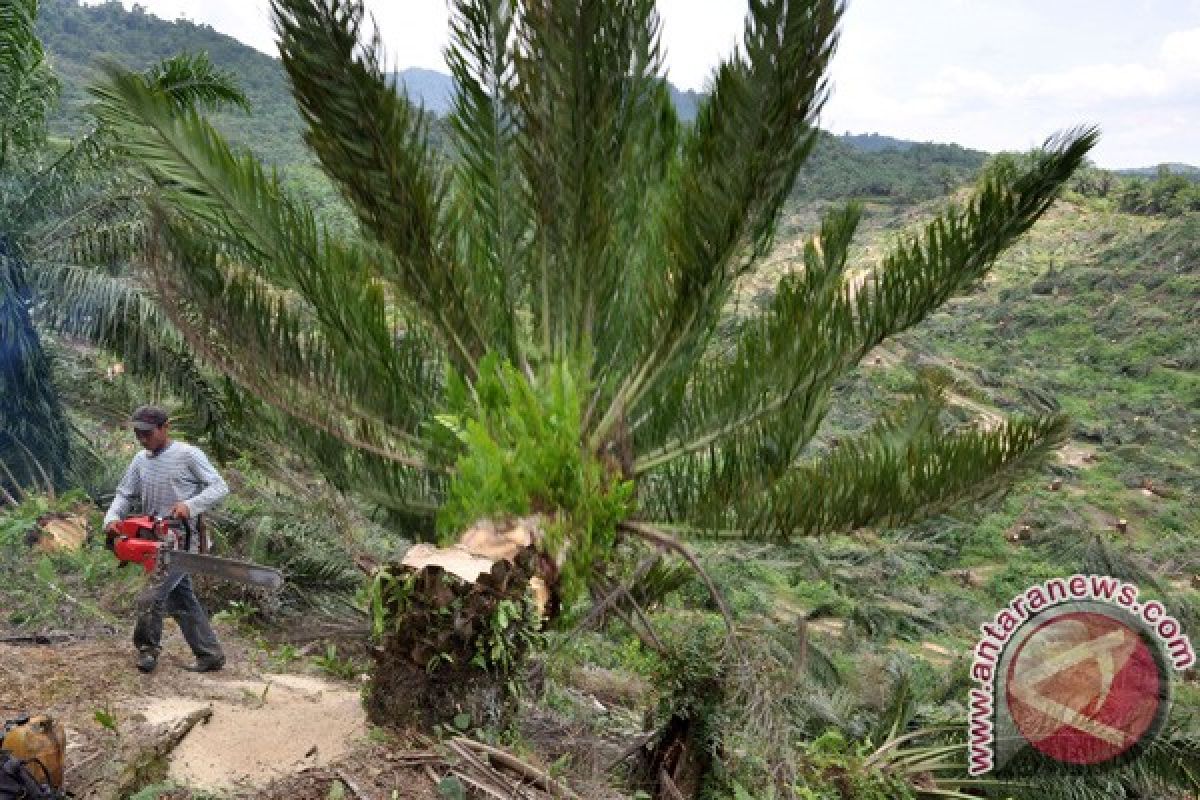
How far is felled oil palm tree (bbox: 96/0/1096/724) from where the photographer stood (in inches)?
179

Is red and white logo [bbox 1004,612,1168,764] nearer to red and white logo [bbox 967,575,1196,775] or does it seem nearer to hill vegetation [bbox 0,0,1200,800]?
red and white logo [bbox 967,575,1196,775]

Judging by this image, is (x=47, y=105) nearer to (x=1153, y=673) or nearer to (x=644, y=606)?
(x=644, y=606)

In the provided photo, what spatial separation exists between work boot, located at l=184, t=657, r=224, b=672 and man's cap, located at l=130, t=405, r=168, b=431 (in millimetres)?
1369

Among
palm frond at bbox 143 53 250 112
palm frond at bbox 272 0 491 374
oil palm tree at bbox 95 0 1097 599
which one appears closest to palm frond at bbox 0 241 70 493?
palm frond at bbox 143 53 250 112

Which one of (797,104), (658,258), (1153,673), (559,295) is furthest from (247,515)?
(1153,673)

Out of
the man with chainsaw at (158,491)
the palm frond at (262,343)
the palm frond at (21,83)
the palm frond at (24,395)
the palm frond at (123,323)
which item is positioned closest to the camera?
the man with chainsaw at (158,491)

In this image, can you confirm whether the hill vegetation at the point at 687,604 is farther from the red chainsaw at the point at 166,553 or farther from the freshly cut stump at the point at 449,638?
the red chainsaw at the point at 166,553

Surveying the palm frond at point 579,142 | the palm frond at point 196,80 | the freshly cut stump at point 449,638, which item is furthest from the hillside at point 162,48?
the freshly cut stump at point 449,638

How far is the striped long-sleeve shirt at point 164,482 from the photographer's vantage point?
4855mm

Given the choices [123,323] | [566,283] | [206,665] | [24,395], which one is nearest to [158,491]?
[206,665]

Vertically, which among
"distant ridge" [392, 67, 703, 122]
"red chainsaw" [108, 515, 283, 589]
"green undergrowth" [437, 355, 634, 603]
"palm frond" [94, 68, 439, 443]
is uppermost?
"distant ridge" [392, 67, 703, 122]

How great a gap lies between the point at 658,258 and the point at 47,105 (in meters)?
8.02

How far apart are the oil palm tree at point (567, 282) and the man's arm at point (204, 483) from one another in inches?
18.3

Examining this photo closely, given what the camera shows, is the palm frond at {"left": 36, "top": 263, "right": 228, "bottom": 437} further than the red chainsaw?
Yes
